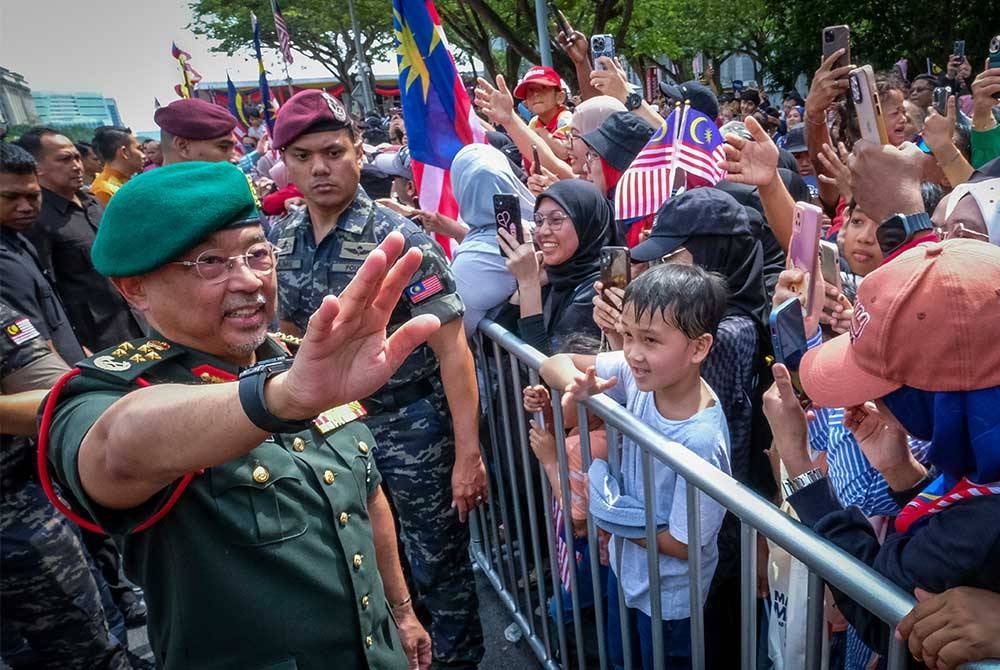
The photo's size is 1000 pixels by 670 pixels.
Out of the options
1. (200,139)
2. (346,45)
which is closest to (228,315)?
(200,139)

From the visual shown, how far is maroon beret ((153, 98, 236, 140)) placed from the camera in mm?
4062

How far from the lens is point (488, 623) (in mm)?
3332

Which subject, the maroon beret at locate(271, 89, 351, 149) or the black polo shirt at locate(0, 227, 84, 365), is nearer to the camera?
the maroon beret at locate(271, 89, 351, 149)

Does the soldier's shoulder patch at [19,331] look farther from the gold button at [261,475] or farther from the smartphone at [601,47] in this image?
the smartphone at [601,47]

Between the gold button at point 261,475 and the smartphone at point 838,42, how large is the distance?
9.54 feet

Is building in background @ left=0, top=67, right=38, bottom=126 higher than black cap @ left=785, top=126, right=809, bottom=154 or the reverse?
higher

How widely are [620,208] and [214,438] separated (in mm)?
2273

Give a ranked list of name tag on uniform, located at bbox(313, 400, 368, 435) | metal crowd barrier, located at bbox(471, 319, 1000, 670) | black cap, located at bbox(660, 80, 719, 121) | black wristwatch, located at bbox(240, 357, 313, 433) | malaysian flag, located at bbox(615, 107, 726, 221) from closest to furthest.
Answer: black wristwatch, located at bbox(240, 357, 313, 433)
metal crowd barrier, located at bbox(471, 319, 1000, 670)
name tag on uniform, located at bbox(313, 400, 368, 435)
malaysian flag, located at bbox(615, 107, 726, 221)
black cap, located at bbox(660, 80, 719, 121)

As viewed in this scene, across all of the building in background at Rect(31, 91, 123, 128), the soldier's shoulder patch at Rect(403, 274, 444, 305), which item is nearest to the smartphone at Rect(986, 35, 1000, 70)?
the soldier's shoulder patch at Rect(403, 274, 444, 305)

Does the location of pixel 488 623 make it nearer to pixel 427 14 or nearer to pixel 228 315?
pixel 228 315

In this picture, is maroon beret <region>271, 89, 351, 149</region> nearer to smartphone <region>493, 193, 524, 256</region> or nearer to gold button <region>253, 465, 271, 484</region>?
smartphone <region>493, 193, 524, 256</region>

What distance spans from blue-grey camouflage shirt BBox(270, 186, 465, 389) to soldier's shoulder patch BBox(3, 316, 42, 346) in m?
0.82

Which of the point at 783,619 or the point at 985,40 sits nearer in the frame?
the point at 783,619

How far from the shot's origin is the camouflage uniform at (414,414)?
2592 millimetres
